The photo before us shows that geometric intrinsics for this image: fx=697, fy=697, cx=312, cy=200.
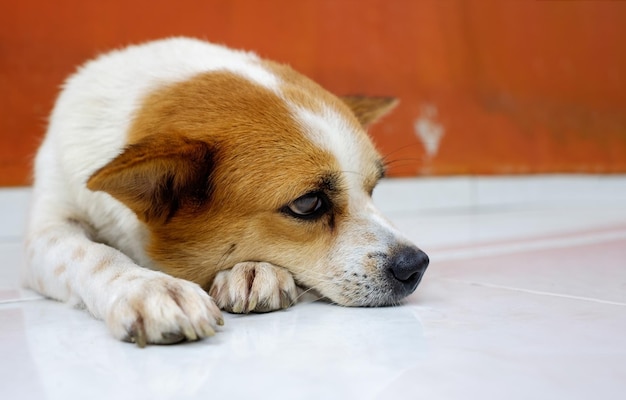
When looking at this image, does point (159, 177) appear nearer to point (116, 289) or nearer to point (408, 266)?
point (116, 289)

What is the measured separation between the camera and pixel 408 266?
4.59 ft

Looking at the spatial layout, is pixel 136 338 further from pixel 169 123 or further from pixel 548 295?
pixel 548 295

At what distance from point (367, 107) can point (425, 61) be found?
6.35 ft

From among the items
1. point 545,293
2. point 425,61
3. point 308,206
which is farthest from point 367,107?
point 425,61

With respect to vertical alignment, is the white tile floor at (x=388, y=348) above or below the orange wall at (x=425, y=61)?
below

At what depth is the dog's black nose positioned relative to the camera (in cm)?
140

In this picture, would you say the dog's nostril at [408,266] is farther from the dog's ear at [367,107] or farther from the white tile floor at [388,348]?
the dog's ear at [367,107]

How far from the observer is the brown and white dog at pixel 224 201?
1358mm

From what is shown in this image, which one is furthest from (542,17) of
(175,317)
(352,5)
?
(175,317)

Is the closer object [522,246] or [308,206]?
[308,206]

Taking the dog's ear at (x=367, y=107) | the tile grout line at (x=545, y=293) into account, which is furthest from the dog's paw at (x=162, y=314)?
the dog's ear at (x=367, y=107)

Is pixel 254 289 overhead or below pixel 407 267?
below

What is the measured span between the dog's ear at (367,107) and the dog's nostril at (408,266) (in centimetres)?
68


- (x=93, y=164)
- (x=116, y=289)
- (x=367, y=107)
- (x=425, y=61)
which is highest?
(x=425, y=61)
